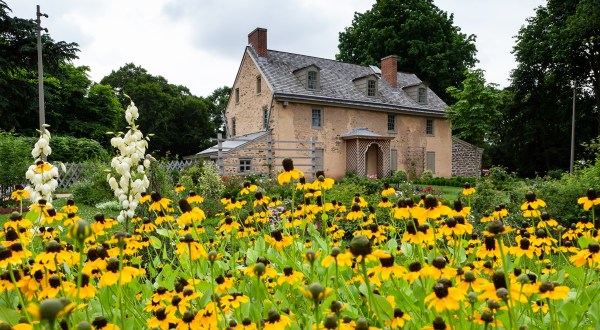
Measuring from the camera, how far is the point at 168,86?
3781cm

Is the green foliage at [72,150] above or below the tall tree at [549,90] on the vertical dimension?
below

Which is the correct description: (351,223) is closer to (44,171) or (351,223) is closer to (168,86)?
(44,171)

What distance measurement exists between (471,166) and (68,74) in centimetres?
2854

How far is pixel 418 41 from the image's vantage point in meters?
31.0

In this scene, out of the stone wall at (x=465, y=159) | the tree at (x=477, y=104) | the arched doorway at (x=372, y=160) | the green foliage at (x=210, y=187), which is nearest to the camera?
the green foliage at (x=210, y=187)

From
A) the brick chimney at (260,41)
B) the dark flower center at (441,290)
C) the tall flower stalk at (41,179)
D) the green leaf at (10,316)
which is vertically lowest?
the green leaf at (10,316)

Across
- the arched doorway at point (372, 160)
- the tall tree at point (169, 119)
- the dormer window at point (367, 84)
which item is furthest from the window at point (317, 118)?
the tall tree at point (169, 119)

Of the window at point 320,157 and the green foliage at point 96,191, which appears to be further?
the window at point 320,157

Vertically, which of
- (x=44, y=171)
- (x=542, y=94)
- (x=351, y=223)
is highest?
(x=542, y=94)

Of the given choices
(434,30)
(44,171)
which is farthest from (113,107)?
(44,171)

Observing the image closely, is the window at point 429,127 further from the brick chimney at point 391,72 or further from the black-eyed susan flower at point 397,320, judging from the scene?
the black-eyed susan flower at point 397,320

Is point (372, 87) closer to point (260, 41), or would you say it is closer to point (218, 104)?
point (260, 41)

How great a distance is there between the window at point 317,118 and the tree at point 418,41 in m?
11.8

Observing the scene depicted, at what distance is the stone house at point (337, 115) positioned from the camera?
2073cm
